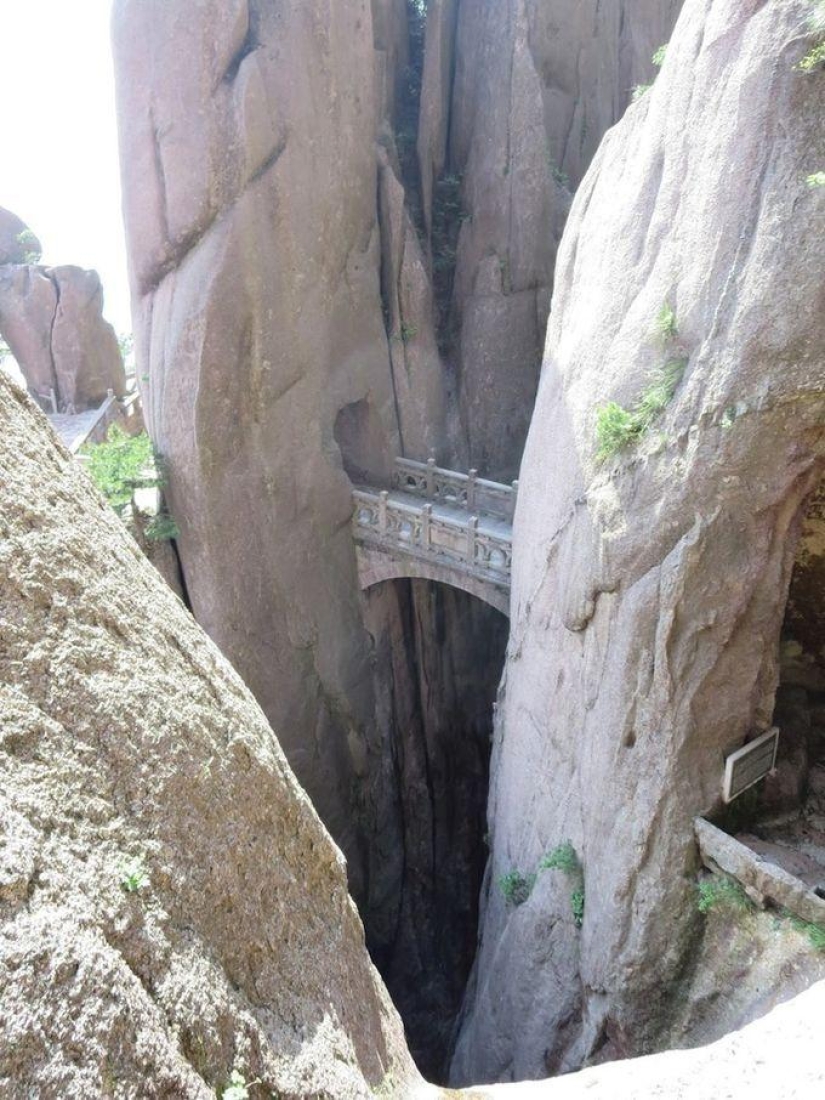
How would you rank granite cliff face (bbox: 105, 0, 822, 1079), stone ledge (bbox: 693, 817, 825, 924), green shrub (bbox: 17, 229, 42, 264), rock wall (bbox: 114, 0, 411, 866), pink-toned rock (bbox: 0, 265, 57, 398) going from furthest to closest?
green shrub (bbox: 17, 229, 42, 264), pink-toned rock (bbox: 0, 265, 57, 398), rock wall (bbox: 114, 0, 411, 866), granite cliff face (bbox: 105, 0, 822, 1079), stone ledge (bbox: 693, 817, 825, 924)

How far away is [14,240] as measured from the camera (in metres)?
24.3

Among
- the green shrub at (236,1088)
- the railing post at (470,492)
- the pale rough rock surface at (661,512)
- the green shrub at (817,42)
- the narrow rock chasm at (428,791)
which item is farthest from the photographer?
the narrow rock chasm at (428,791)

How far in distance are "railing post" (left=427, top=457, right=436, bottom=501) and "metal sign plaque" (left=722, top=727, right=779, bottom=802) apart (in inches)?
327

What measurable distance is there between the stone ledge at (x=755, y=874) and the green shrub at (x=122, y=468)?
10.5m

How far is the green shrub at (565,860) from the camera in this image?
34.7ft

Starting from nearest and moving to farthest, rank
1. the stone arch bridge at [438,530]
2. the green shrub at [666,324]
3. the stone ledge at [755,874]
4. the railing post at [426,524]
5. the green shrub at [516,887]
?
1. the stone ledge at [755,874]
2. the green shrub at [666,324]
3. the green shrub at [516,887]
4. the stone arch bridge at [438,530]
5. the railing post at [426,524]

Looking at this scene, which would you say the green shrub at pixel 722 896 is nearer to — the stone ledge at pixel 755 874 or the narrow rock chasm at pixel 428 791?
the stone ledge at pixel 755 874

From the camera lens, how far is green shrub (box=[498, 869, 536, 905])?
1165 cm

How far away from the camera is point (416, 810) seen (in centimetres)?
1855

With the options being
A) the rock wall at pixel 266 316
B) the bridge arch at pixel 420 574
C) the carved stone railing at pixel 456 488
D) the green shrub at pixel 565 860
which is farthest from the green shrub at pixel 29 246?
the green shrub at pixel 565 860

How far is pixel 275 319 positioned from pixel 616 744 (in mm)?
9337

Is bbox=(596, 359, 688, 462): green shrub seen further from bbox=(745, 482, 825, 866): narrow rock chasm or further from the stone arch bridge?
the stone arch bridge

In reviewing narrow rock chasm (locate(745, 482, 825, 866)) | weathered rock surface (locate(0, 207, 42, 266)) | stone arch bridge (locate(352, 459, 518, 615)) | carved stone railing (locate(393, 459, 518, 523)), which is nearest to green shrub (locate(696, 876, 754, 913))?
narrow rock chasm (locate(745, 482, 825, 866))

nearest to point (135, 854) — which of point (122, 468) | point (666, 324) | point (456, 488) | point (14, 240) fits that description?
point (666, 324)
